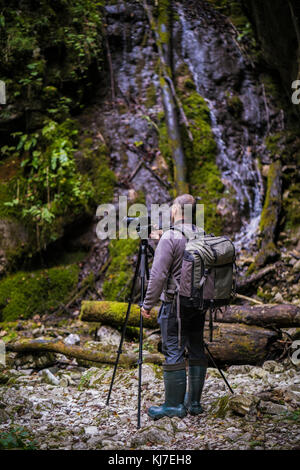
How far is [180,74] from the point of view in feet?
33.7

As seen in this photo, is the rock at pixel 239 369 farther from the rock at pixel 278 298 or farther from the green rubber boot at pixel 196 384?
the rock at pixel 278 298

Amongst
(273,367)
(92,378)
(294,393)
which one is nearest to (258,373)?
(273,367)

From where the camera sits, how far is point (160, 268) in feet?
11.7

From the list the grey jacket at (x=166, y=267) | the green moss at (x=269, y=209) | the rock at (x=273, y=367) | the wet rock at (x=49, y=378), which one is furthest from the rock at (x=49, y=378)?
the green moss at (x=269, y=209)

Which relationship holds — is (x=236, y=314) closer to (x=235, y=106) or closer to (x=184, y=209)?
(x=184, y=209)

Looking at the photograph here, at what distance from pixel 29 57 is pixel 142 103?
310cm

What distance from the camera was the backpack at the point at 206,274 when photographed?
3391 millimetres

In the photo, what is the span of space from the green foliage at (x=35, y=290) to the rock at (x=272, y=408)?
5.02 m

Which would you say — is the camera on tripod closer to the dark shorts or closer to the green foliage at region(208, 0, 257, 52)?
the dark shorts

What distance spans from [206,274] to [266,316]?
6.91 feet

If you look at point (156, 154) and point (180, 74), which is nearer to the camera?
point (156, 154)

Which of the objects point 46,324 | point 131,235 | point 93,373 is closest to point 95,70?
point 131,235

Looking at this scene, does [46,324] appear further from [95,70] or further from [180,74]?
[180,74]

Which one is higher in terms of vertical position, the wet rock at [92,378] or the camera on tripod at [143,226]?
the camera on tripod at [143,226]
